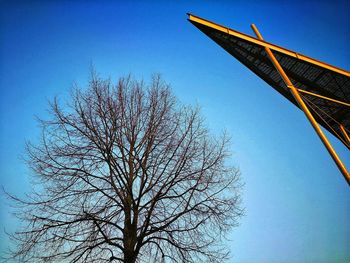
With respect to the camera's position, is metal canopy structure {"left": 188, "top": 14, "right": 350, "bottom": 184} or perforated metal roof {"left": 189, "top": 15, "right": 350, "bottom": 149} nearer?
metal canopy structure {"left": 188, "top": 14, "right": 350, "bottom": 184}

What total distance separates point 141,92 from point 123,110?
1.06m

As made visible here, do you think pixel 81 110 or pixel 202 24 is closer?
pixel 202 24

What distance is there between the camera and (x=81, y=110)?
809 cm

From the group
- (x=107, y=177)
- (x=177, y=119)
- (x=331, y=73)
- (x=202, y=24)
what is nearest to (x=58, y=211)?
(x=107, y=177)

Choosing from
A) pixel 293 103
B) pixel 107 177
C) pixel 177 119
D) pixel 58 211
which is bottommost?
pixel 58 211

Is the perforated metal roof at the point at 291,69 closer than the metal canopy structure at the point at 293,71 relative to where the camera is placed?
No

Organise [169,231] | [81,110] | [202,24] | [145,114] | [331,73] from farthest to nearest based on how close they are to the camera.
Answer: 1. [145,114]
2. [81,110]
3. [331,73]
4. [169,231]
5. [202,24]

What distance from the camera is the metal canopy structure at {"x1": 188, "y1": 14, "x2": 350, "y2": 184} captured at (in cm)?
665

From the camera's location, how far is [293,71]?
826cm

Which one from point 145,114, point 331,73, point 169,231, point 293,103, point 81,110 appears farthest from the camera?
point 293,103

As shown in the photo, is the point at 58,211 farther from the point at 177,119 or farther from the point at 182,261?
the point at 177,119

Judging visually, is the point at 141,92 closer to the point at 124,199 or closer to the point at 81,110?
the point at 81,110

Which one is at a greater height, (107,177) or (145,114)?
(145,114)

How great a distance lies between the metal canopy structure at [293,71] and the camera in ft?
21.8
